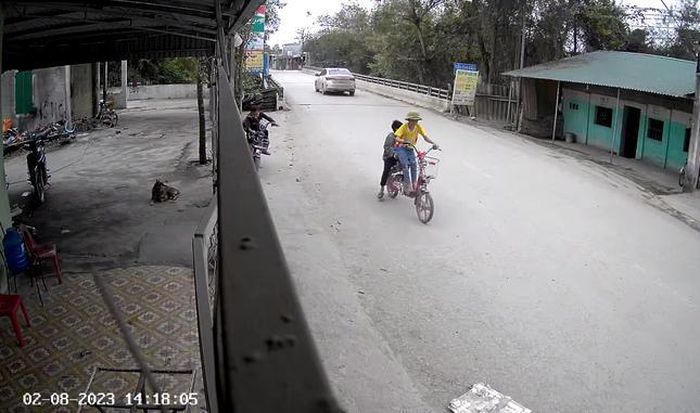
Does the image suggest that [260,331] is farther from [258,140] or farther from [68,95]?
[68,95]

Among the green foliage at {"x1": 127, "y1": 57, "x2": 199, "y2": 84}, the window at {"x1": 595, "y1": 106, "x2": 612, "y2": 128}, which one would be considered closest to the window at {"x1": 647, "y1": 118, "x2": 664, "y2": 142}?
the window at {"x1": 595, "y1": 106, "x2": 612, "y2": 128}

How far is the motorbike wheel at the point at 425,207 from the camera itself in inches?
416

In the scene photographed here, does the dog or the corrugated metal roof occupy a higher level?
the corrugated metal roof

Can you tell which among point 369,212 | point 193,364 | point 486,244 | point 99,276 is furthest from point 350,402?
point 369,212

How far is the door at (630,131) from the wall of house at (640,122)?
12cm

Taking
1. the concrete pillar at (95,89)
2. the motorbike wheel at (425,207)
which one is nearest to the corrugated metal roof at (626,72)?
→ the motorbike wheel at (425,207)

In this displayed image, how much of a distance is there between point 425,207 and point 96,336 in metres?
5.81

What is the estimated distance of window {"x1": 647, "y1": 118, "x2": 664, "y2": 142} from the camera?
54.9 ft

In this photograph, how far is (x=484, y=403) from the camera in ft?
18.0

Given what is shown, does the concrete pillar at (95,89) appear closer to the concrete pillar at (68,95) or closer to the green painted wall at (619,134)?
the concrete pillar at (68,95)

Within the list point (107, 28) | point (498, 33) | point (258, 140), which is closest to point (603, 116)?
point (498, 33)

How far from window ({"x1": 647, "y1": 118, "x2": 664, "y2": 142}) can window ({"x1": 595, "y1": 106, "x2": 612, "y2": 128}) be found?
2.09 metres

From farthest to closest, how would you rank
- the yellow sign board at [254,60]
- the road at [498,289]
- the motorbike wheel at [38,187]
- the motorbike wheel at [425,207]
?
the yellow sign board at [254,60]
the motorbike wheel at [38,187]
the motorbike wheel at [425,207]
the road at [498,289]

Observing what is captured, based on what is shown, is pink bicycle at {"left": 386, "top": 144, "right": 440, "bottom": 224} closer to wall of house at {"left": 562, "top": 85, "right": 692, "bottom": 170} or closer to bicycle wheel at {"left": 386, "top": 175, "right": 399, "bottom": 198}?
bicycle wheel at {"left": 386, "top": 175, "right": 399, "bottom": 198}
